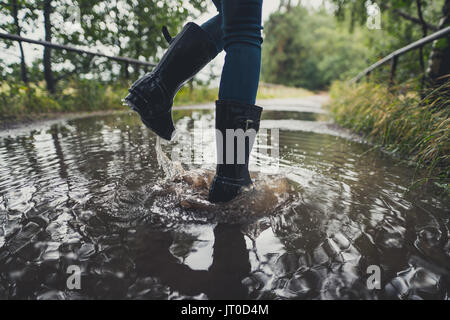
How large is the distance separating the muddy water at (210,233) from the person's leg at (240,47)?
475mm

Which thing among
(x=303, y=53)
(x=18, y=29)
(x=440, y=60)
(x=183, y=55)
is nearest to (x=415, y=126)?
(x=440, y=60)

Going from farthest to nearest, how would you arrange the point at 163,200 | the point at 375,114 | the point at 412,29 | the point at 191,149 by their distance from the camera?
the point at 412,29, the point at 375,114, the point at 191,149, the point at 163,200

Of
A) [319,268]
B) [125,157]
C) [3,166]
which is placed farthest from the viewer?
[125,157]

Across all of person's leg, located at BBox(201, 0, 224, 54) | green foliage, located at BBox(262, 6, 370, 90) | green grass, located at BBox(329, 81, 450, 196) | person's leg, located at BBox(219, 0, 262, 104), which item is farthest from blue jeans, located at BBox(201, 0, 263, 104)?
green foliage, located at BBox(262, 6, 370, 90)

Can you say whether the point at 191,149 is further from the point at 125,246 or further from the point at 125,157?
the point at 125,246

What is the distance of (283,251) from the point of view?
0.89 m

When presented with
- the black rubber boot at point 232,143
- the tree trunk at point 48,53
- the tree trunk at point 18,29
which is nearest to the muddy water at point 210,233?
the black rubber boot at point 232,143

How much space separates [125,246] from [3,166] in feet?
4.37

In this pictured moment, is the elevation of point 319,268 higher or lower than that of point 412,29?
lower

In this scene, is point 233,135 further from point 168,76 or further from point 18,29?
point 18,29

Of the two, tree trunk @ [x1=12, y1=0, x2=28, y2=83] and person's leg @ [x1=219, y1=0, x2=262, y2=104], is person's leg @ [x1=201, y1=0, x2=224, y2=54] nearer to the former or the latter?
person's leg @ [x1=219, y1=0, x2=262, y2=104]

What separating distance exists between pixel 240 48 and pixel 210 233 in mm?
767

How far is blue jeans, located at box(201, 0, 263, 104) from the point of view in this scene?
1129 millimetres

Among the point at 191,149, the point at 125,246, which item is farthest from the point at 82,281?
the point at 191,149
